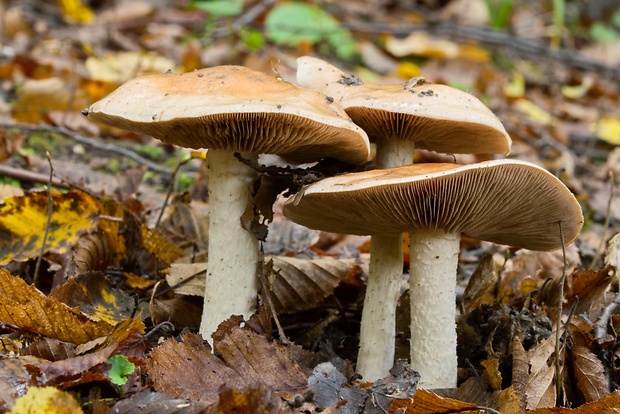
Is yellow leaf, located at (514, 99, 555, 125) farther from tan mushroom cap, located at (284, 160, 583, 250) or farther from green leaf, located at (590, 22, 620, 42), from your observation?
tan mushroom cap, located at (284, 160, 583, 250)

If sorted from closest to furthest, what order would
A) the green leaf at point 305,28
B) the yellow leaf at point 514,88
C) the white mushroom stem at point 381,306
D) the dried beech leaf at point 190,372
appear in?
the dried beech leaf at point 190,372 → the white mushroom stem at point 381,306 → the yellow leaf at point 514,88 → the green leaf at point 305,28

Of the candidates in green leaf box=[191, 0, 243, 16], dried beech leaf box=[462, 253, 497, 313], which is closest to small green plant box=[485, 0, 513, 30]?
green leaf box=[191, 0, 243, 16]

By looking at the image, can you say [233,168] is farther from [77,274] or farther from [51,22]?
[51,22]

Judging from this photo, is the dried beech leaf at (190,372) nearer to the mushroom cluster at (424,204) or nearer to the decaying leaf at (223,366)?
the decaying leaf at (223,366)

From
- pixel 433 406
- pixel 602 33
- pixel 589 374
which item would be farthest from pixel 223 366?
pixel 602 33

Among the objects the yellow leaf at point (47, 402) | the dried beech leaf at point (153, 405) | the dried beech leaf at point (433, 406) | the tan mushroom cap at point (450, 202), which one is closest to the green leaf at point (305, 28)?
the tan mushroom cap at point (450, 202)

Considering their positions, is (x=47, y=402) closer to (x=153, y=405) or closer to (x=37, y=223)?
(x=153, y=405)

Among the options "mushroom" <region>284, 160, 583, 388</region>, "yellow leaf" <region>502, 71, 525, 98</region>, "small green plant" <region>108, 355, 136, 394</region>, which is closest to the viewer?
"small green plant" <region>108, 355, 136, 394</region>
